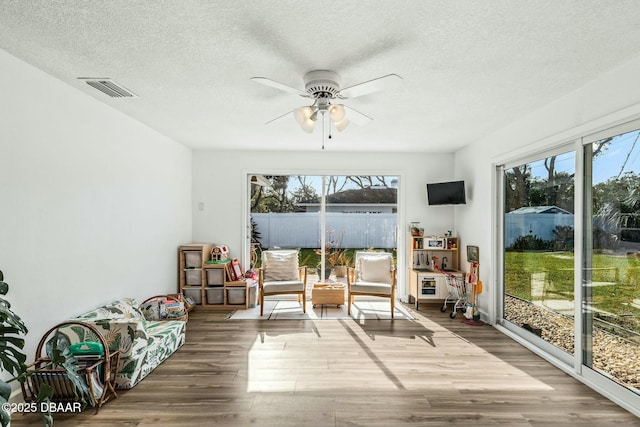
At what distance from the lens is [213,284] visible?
5.12 metres

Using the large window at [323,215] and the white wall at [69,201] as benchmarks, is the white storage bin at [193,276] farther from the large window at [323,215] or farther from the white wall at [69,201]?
the large window at [323,215]

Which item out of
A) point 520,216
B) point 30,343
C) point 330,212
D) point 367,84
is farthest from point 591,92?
point 30,343

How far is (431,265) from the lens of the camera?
555 cm

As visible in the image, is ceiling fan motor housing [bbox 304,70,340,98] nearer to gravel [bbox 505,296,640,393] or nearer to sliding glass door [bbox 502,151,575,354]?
sliding glass door [bbox 502,151,575,354]

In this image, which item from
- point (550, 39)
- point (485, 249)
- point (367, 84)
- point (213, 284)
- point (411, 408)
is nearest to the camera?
point (550, 39)

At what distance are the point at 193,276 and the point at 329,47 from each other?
408cm

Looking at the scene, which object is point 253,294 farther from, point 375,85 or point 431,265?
point 375,85

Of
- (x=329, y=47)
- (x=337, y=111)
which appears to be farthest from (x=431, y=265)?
(x=329, y=47)

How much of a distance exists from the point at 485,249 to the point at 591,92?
2.32 metres

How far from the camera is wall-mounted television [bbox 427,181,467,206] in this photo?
5105 millimetres

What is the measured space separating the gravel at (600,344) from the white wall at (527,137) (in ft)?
2.40

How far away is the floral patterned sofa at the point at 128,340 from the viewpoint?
275 centimetres

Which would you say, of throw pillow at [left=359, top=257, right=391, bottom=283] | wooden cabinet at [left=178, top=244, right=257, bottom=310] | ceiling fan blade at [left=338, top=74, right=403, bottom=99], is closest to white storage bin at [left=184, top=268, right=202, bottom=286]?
wooden cabinet at [left=178, top=244, right=257, bottom=310]

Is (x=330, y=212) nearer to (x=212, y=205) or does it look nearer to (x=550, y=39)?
(x=212, y=205)
